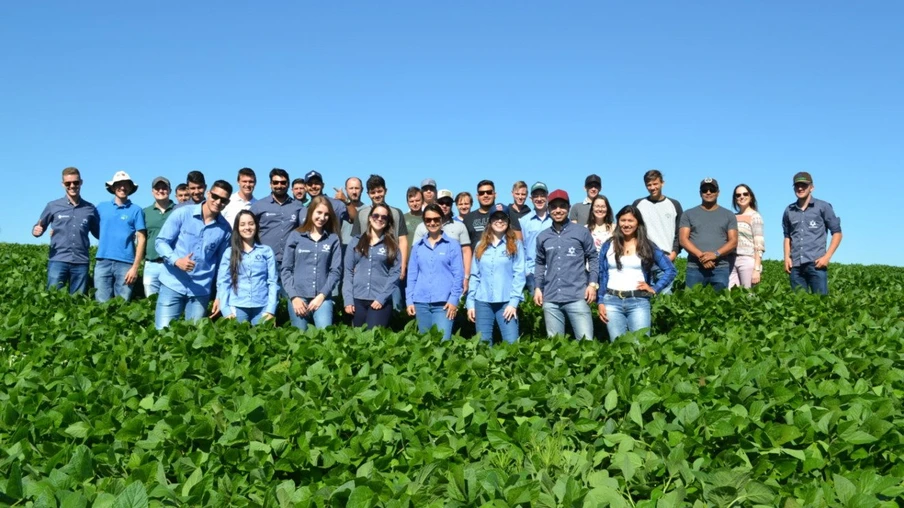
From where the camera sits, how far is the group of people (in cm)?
827

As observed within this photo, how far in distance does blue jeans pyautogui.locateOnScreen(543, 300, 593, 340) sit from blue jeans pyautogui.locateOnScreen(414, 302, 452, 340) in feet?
4.05

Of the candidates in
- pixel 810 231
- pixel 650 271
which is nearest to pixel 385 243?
pixel 650 271

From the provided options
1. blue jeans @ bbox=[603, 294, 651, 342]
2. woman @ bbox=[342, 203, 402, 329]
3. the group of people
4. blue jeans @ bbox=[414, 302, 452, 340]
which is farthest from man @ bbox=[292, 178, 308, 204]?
blue jeans @ bbox=[603, 294, 651, 342]

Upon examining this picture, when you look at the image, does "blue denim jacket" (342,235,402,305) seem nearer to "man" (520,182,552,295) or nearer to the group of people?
the group of people

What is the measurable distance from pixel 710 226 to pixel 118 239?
8.76 metres

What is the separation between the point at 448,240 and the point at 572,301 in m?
1.69

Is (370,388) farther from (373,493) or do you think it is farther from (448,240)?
(448,240)

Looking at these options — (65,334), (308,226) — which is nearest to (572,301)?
(308,226)

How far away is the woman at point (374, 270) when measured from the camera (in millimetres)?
8648

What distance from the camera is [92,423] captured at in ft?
12.2

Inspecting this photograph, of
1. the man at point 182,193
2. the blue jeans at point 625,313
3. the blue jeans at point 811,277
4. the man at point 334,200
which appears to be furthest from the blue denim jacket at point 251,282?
the blue jeans at point 811,277

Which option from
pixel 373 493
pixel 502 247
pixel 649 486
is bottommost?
pixel 649 486

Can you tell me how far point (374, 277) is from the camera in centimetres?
866

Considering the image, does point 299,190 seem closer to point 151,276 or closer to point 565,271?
point 151,276
